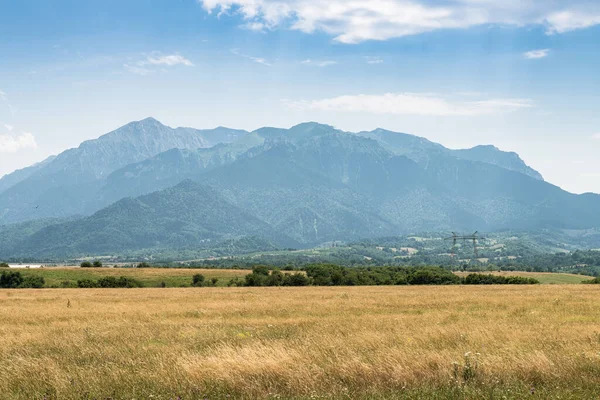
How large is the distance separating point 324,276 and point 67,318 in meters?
66.3

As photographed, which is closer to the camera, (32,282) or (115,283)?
(115,283)

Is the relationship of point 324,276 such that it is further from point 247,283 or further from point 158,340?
point 158,340

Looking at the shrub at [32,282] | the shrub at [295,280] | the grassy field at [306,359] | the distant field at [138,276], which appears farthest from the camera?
the distant field at [138,276]

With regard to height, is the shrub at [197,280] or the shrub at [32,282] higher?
the shrub at [32,282]

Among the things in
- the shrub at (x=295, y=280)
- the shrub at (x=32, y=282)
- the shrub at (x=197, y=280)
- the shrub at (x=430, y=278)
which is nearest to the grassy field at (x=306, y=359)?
the shrub at (x=295, y=280)

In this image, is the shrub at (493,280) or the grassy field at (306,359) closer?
the grassy field at (306,359)

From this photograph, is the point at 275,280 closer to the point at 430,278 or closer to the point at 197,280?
the point at 197,280

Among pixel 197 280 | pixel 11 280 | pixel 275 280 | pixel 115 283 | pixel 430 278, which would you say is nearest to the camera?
pixel 115 283

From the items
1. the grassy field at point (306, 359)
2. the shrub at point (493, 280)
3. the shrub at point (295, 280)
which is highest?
the grassy field at point (306, 359)

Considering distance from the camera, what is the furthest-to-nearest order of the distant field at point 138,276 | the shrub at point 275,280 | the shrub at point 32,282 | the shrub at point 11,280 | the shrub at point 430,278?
the distant field at point 138,276 → the shrub at point 430,278 → the shrub at point 11,280 → the shrub at point 32,282 → the shrub at point 275,280

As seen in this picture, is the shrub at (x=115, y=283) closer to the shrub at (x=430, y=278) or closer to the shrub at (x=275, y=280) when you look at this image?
the shrub at (x=275, y=280)

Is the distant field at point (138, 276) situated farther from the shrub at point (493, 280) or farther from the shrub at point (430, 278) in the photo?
the shrub at point (493, 280)

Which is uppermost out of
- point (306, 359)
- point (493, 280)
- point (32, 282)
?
point (306, 359)

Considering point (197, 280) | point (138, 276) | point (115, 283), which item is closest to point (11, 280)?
point (115, 283)
